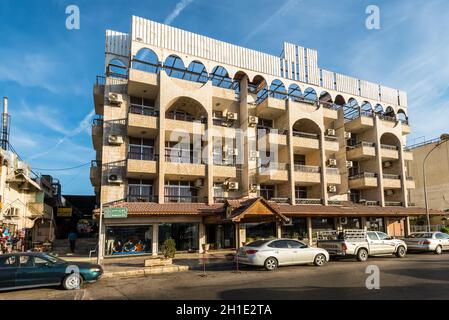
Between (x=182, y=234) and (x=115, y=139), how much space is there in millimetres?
8522

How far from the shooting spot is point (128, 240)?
72.5ft

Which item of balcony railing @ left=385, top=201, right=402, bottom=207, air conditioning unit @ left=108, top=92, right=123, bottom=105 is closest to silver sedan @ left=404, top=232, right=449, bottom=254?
balcony railing @ left=385, top=201, right=402, bottom=207

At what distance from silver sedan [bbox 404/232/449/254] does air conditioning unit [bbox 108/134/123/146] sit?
21.8m

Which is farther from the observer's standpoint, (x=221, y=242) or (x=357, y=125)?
(x=357, y=125)

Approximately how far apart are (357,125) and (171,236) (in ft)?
70.2

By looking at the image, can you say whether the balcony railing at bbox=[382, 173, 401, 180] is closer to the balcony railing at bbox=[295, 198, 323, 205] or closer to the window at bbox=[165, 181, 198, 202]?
the balcony railing at bbox=[295, 198, 323, 205]

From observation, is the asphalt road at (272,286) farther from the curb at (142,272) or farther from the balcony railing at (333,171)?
the balcony railing at (333,171)

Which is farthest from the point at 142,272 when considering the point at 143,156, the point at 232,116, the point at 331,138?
the point at 331,138

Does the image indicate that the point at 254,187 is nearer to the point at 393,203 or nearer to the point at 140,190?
the point at 140,190

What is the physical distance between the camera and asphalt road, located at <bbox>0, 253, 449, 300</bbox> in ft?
30.2

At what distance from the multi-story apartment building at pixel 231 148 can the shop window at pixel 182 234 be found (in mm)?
78
